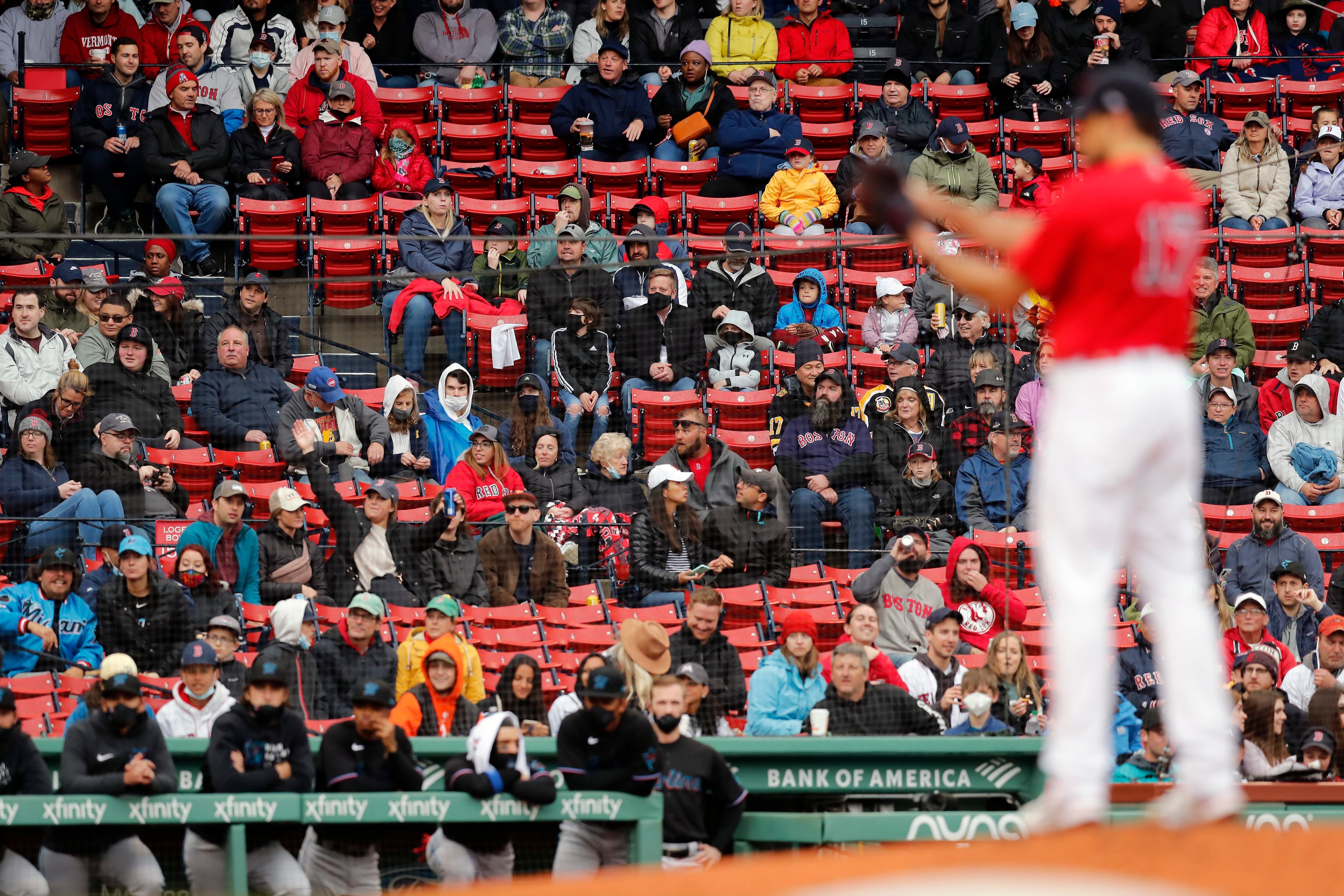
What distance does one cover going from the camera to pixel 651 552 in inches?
392

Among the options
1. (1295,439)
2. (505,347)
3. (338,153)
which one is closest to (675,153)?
(338,153)

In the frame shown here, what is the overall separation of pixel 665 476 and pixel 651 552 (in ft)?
1.52

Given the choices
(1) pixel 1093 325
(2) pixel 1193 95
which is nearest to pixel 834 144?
(2) pixel 1193 95

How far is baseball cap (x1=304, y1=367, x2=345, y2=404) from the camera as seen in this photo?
421 inches

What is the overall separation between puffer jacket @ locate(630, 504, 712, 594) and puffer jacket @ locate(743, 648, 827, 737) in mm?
1253

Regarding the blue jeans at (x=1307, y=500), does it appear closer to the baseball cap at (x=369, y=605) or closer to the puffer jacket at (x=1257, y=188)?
the puffer jacket at (x=1257, y=188)

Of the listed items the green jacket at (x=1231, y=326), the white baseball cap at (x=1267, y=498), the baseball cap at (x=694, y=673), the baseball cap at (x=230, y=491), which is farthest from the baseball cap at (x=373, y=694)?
the green jacket at (x=1231, y=326)

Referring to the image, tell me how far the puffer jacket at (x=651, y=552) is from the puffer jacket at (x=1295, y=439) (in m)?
3.90

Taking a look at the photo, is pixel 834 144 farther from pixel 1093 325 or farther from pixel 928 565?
pixel 1093 325

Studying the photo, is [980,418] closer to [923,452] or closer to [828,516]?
[923,452]

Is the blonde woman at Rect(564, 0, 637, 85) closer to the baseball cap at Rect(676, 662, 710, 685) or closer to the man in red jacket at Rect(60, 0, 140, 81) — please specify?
the man in red jacket at Rect(60, 0, 140, 81)

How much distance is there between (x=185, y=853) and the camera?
736cm

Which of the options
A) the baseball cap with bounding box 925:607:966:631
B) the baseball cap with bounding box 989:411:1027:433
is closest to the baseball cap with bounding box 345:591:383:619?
the baseball cap with bounding box 925:607:966:631

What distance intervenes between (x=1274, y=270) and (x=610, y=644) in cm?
628
